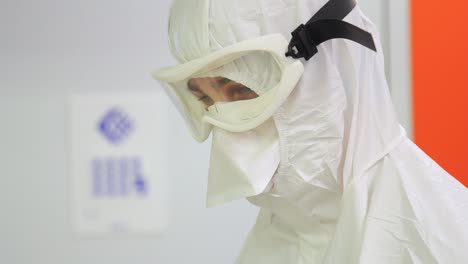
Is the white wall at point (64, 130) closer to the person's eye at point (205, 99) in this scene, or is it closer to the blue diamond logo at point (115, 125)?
the blue diamond logo at point (115, 125)

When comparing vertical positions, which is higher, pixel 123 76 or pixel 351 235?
pixel 123 76

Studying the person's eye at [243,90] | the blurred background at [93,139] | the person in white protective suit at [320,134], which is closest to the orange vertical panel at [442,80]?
the blurred background at [93,139]

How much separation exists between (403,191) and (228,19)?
1.45 feet

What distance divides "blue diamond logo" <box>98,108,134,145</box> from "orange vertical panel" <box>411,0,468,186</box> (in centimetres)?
111

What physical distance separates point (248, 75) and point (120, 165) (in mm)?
1092

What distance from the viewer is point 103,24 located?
1797 millimetres

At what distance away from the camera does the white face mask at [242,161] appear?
86 centimetres

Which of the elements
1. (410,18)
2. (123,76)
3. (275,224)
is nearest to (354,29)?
(275,224)

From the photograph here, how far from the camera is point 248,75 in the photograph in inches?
35.7

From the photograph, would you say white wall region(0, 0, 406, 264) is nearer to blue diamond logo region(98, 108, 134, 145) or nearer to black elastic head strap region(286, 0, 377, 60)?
blue diamond logo region(98, 108, 134, 145)

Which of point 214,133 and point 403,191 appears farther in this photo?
point 214,133

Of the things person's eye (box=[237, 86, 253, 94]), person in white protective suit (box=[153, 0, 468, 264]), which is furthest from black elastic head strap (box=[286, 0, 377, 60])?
person's eye (box=[237, 86, 253, 94])

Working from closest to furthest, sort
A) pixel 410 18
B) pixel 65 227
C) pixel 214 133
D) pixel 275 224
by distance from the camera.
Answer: pixel 214 133 < pixel 275 224 < pixel 410 18 < pixel 65 227

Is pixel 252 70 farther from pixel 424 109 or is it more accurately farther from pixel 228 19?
pixel 424 109
